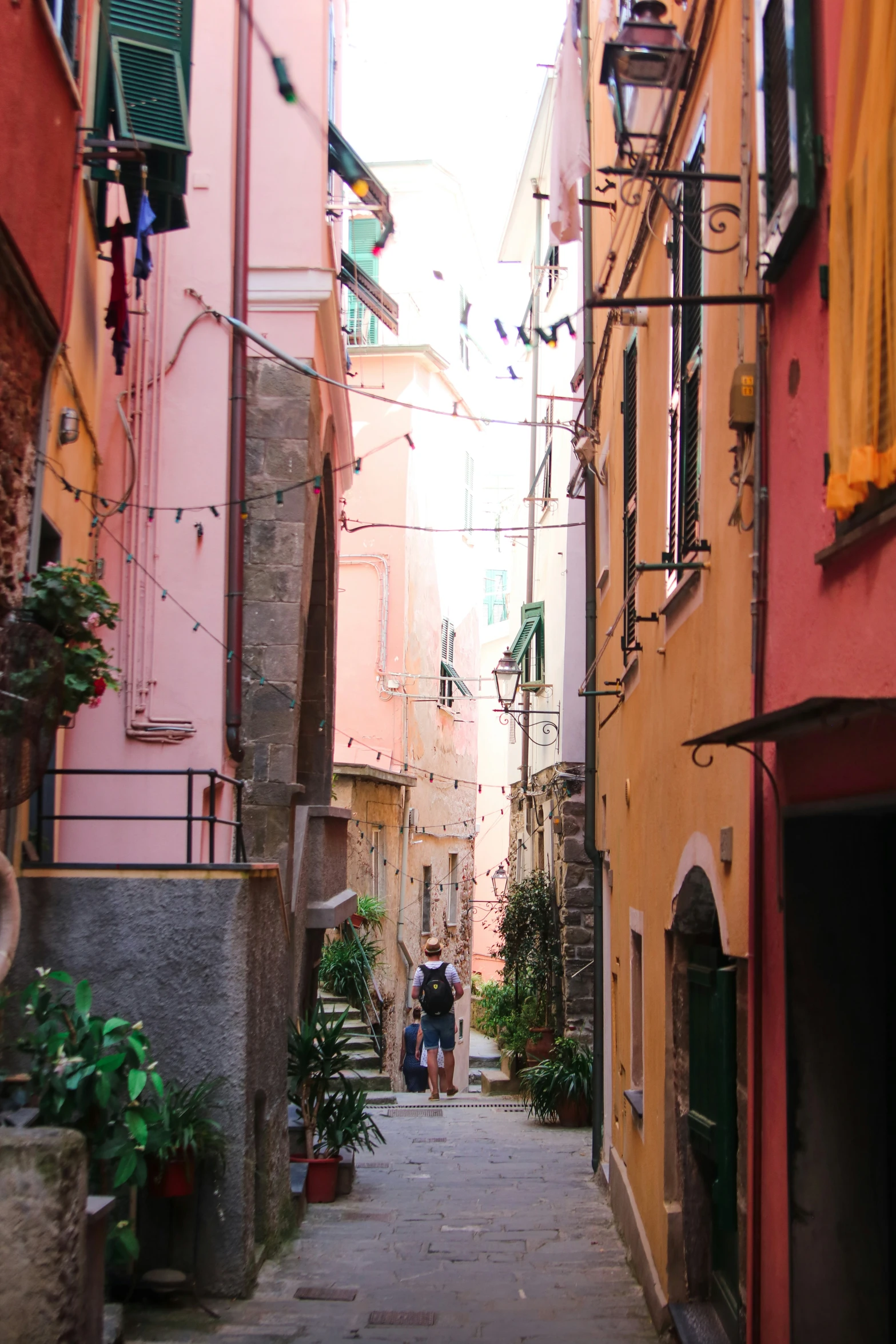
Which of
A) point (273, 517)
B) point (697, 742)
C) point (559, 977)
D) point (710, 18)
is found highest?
point (710, 18)

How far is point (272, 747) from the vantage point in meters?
10.6

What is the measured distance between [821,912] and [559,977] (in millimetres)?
11533

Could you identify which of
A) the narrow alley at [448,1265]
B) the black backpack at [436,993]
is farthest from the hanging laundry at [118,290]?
the black backpack at [436,993]

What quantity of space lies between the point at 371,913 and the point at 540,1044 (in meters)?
4.72

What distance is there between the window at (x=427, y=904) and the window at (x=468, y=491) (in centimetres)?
740

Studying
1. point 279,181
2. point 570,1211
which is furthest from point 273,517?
point 570,1211

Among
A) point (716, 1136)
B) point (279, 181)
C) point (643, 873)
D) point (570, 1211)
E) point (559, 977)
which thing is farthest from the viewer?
point (559, 977)

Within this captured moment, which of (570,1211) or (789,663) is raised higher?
(789,663)

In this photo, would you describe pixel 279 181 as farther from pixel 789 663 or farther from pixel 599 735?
pixel 789 663

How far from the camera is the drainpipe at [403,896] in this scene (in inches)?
854

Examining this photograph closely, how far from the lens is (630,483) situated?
885 cm

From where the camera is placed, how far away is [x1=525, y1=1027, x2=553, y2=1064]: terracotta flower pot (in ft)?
50.8

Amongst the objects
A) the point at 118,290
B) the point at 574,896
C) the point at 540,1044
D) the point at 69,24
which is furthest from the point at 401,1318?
the point at 540,1044

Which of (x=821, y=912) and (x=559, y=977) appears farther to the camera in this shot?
(x=559, y=977)
